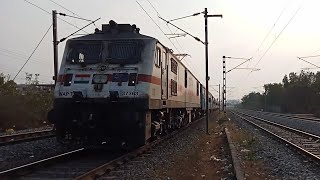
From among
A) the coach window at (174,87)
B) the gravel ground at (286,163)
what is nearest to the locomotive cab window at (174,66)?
the coach window at (174,87)

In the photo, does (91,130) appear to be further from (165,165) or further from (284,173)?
(284,173)

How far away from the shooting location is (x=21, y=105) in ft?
115

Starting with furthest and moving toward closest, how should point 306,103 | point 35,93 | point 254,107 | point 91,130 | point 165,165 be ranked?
1. point 254,107
2. point 306,103
3. point 35,93
4. point 91,130
5. point 165,165

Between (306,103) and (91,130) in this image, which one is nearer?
(91,130)

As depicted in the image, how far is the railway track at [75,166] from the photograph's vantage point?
10086 millimetres

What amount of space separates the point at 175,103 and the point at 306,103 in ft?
251

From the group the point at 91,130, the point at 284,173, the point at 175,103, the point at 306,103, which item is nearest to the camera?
the point at 284,173

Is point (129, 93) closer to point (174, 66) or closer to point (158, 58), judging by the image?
point (158, 58)

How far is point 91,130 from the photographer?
13.3m

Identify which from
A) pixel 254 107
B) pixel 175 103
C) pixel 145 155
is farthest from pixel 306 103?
pixel 145 155

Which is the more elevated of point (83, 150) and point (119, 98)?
point (119, 98)

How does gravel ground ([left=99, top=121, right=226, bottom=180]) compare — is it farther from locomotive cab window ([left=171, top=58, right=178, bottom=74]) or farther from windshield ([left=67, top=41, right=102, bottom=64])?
locomotive cab window ([left=171, top=58, right=178, bottom=74])

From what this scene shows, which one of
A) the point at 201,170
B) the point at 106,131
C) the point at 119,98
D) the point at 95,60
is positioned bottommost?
the point at 201,170

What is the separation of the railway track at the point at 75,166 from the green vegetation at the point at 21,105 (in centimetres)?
2011
